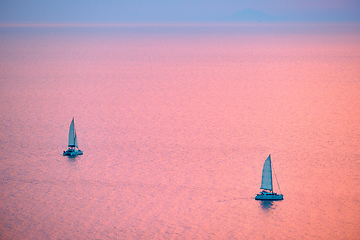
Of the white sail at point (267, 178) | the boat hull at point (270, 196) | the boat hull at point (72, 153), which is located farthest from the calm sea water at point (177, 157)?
the white sail at point (267, 178)

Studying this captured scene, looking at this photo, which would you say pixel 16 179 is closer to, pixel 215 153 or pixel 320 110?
pixel 215 153

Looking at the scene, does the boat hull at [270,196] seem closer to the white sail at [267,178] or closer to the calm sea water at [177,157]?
the calm sea water at [177,157]

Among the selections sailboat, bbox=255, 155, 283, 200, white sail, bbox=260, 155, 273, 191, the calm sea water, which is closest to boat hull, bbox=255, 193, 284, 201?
sailboat, bbox=255, 155, 283, 200

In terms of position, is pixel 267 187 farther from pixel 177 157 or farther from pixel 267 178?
pixel 177 157

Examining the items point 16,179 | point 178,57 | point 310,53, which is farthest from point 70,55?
point 16,179

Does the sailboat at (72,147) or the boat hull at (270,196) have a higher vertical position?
the sailboat at (72,147)

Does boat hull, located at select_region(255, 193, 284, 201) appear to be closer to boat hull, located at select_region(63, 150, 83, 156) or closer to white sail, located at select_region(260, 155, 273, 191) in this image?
white sail, located at select_region(260, 155, 273, 191)
